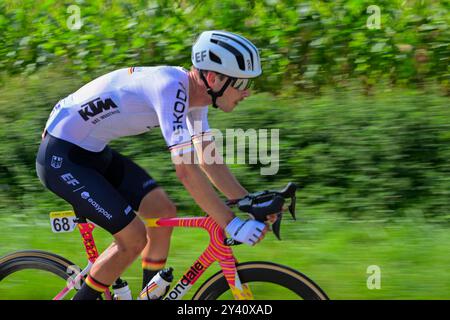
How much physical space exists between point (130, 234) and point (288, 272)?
86cm

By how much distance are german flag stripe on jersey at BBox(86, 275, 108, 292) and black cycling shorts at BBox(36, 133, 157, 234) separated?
30 cm

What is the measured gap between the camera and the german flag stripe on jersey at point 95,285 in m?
4.74

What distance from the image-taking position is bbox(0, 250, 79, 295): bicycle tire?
5023 mm

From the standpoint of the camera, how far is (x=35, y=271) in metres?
5.14

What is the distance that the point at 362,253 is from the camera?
613 centimetres

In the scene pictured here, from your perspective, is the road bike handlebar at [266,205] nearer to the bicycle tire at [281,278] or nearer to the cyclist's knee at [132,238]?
the bicycle tire at [281,278]

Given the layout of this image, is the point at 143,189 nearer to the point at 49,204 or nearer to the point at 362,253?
the point at 362,253

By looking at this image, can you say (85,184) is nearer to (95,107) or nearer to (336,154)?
(95,107)

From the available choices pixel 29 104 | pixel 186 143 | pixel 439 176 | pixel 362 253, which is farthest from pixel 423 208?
pixel 29 104

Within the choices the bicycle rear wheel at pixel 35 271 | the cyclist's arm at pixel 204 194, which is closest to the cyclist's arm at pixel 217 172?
the cyclist's arm at pixel 204 194

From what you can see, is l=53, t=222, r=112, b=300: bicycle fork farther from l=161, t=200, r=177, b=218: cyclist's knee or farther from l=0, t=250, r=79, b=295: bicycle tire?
l=161, t=200, r=177, b=218: cyclist's knee

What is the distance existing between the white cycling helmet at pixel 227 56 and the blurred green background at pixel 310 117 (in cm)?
172

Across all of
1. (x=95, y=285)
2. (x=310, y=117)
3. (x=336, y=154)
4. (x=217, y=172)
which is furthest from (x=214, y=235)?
(x=310, y=117)

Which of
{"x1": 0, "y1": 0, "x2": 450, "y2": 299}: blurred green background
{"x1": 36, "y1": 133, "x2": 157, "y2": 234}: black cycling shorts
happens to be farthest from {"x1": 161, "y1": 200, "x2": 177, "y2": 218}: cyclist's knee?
{"x1": 0, "y1": 0, "x2": 450, "y2": 299}: blurred green background
